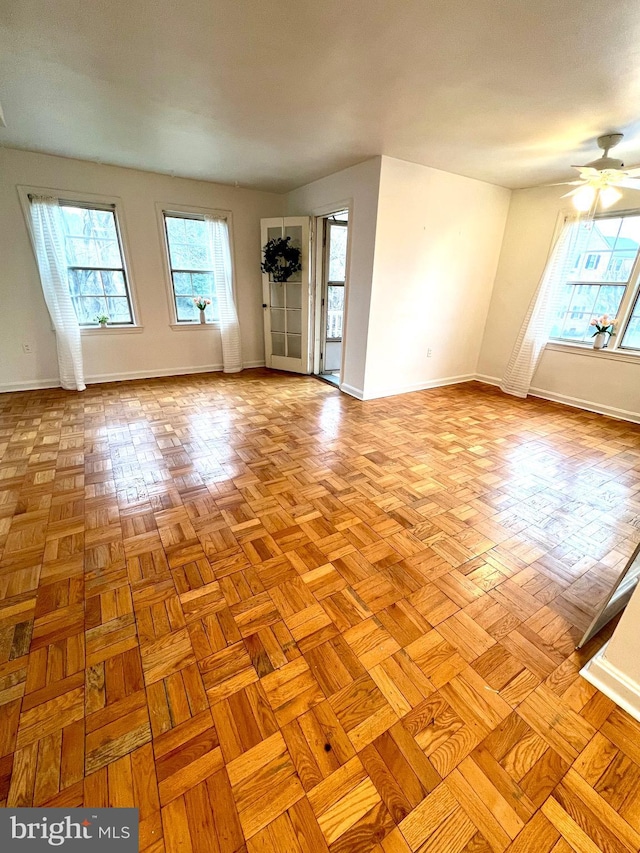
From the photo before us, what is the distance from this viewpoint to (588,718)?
112cm

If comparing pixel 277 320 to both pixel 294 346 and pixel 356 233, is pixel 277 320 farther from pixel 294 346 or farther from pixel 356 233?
pixel 356 233

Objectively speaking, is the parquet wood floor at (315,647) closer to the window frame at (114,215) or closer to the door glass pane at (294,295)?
the window frame at (114,215)

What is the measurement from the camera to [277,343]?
208 inches

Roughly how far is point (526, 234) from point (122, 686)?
5.51 metres

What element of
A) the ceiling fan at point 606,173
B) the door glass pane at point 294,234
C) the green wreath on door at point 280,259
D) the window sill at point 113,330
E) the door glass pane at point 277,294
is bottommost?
the window sill at point 113,330

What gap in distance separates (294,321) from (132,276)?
2100mm

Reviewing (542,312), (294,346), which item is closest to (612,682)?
(542,312)

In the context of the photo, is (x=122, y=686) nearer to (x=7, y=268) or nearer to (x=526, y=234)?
(x=7, y=268)

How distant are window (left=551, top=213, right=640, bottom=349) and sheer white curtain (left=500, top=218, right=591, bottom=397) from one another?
82 mm

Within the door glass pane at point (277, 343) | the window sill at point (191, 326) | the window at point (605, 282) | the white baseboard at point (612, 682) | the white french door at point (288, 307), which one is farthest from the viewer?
the door glass pane at point (277, 343)

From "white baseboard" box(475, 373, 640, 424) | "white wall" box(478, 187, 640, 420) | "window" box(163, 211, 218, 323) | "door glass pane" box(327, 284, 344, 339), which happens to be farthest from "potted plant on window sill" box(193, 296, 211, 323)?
"white baseboard" box(475, 373, 640, 424)

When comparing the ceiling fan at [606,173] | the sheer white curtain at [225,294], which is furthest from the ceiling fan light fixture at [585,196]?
the sheer white curtain at [225,294]

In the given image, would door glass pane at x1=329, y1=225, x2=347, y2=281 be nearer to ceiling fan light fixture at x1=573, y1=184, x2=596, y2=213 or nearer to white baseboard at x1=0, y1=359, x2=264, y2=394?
white baseboard at x1=0, y1=359, x2=264, y2=394

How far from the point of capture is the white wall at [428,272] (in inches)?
139
